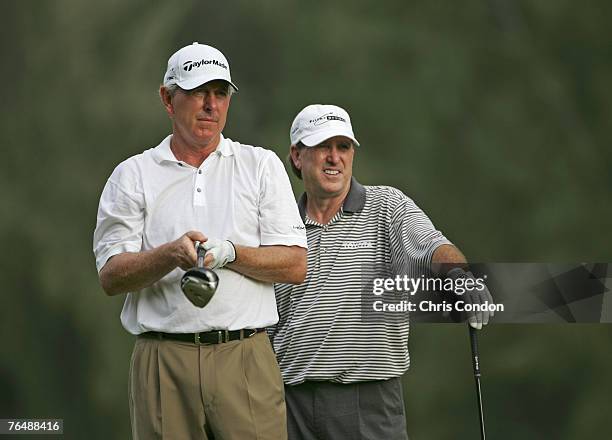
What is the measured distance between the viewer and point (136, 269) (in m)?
1.96

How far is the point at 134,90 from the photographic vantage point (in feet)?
11.7

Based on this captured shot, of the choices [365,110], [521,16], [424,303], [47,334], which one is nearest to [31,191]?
[47,334]

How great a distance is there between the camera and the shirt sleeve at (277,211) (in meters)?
2.06

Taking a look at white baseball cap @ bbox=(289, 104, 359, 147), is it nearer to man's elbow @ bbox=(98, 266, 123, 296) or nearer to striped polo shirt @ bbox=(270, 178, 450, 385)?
striped polo shirt @ bbox=(270, 178, 450, 385)

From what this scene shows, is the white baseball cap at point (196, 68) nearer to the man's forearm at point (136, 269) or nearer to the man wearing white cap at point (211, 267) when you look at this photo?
the man wearing white cap at point (211, 267)

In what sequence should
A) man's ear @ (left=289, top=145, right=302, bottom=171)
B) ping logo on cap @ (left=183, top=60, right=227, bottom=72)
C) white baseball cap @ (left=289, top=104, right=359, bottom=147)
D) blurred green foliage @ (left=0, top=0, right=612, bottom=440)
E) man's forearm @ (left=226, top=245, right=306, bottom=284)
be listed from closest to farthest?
man's forearm @ (left=226, top=245, right=306, bottom=284), ping logo on cap @ (left=183, top=60, right=227, bottom=72), white baseball cap @ (left=289, top=104, right=359, bottom=147), man's ear @ (left=289, top=145, right=302, bottom=171), blurred green foliage @ (left=0, top=0, right=612, bottom=440)

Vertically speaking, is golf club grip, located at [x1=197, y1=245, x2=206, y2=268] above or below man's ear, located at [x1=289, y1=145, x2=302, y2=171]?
below

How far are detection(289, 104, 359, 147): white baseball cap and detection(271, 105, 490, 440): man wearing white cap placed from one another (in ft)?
0.41

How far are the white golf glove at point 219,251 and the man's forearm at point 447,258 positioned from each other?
602mm

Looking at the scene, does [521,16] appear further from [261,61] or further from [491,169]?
[261,61]

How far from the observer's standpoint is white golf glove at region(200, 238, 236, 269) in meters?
1.90

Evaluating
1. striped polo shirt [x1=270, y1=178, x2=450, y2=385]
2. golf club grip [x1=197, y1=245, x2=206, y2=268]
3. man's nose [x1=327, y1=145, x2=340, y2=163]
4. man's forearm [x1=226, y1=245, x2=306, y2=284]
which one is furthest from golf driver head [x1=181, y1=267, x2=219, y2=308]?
man's nose [x1=327, y1=145, x2=340, y2=163]

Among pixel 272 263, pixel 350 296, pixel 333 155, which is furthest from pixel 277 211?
pixel 333 155

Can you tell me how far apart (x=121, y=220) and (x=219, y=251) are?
0.24 metres
